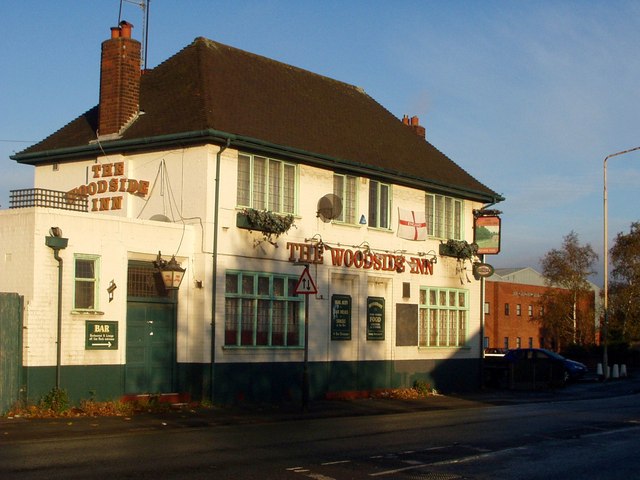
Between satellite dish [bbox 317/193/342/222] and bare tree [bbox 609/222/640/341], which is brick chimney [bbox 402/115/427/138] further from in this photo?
bare tree [bbox 609/222/640/341]

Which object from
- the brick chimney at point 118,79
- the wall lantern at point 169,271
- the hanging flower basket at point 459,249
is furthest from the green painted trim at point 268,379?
the brick chimney at point 118,79

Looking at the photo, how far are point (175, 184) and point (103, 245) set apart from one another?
11.4 feet

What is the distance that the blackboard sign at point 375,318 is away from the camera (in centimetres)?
2905

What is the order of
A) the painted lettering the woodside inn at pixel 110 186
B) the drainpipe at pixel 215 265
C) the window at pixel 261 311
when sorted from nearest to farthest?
the drainpipe at pixel 215 265
the window at pixel 261 311
the painted lettering the woodside inn at pixel 110 186

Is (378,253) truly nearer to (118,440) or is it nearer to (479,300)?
(479,300)

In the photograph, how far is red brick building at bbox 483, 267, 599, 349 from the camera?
74500 mm

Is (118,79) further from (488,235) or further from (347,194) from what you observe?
(488,235)

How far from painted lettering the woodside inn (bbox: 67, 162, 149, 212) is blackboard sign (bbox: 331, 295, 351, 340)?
21.3 feet

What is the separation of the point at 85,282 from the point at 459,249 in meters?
14.7

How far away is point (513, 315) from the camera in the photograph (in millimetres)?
76812

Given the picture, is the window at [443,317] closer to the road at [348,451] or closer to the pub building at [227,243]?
the pub building at [227,243]

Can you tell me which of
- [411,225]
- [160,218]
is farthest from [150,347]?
[411,225]

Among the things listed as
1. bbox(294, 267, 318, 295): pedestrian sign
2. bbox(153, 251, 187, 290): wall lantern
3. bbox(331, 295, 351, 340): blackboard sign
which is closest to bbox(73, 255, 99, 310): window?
bbox(153, 251, 187, 290): wall lantern

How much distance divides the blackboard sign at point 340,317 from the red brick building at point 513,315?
46.9 metres
